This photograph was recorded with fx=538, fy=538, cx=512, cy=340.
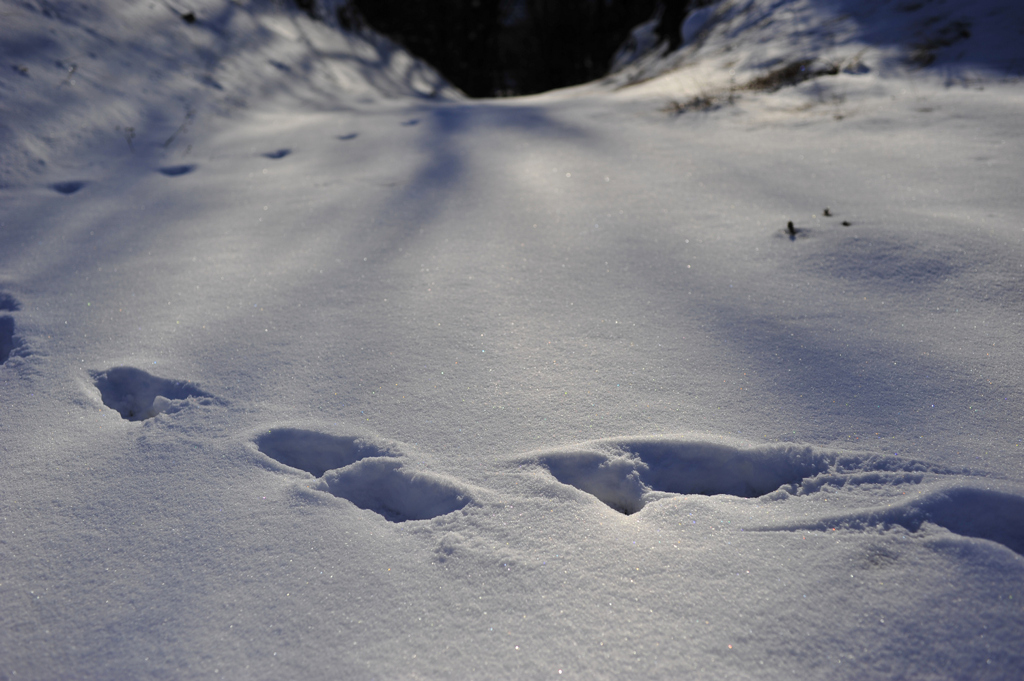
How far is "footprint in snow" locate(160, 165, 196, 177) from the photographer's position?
7.61ft

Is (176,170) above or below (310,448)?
above

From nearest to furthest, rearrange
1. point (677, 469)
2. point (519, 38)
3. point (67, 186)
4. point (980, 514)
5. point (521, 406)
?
point (980, 514)
point (677, 469)
point (521, 406)
point (67, 186)
point (519, 38)

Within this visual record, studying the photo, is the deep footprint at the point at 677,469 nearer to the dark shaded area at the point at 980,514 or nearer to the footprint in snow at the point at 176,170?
the dark shaded area at the point at 980,514

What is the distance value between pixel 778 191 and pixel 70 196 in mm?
2564

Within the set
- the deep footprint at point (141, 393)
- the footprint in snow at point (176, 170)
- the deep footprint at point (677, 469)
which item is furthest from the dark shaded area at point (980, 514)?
the footprint in snow at point (176, 170)

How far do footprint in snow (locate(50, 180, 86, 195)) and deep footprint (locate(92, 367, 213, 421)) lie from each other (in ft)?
4.32

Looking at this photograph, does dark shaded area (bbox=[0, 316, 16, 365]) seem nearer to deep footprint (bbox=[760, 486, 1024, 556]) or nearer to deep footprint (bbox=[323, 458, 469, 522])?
deep footprint (bbox=[323, 458, 469, 522])

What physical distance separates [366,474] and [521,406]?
326 millimetres

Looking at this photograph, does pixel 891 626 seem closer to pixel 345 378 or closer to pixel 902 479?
pixel 902 479

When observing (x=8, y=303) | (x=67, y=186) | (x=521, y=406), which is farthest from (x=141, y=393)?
(x=67, y=186)

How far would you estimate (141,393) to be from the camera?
3.93ft

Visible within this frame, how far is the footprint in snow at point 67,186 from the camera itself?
207cm

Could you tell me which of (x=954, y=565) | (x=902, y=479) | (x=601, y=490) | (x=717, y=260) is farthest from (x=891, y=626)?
(x=717, y=260)

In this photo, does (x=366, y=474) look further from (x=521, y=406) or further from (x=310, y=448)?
(x=521, y=406)
